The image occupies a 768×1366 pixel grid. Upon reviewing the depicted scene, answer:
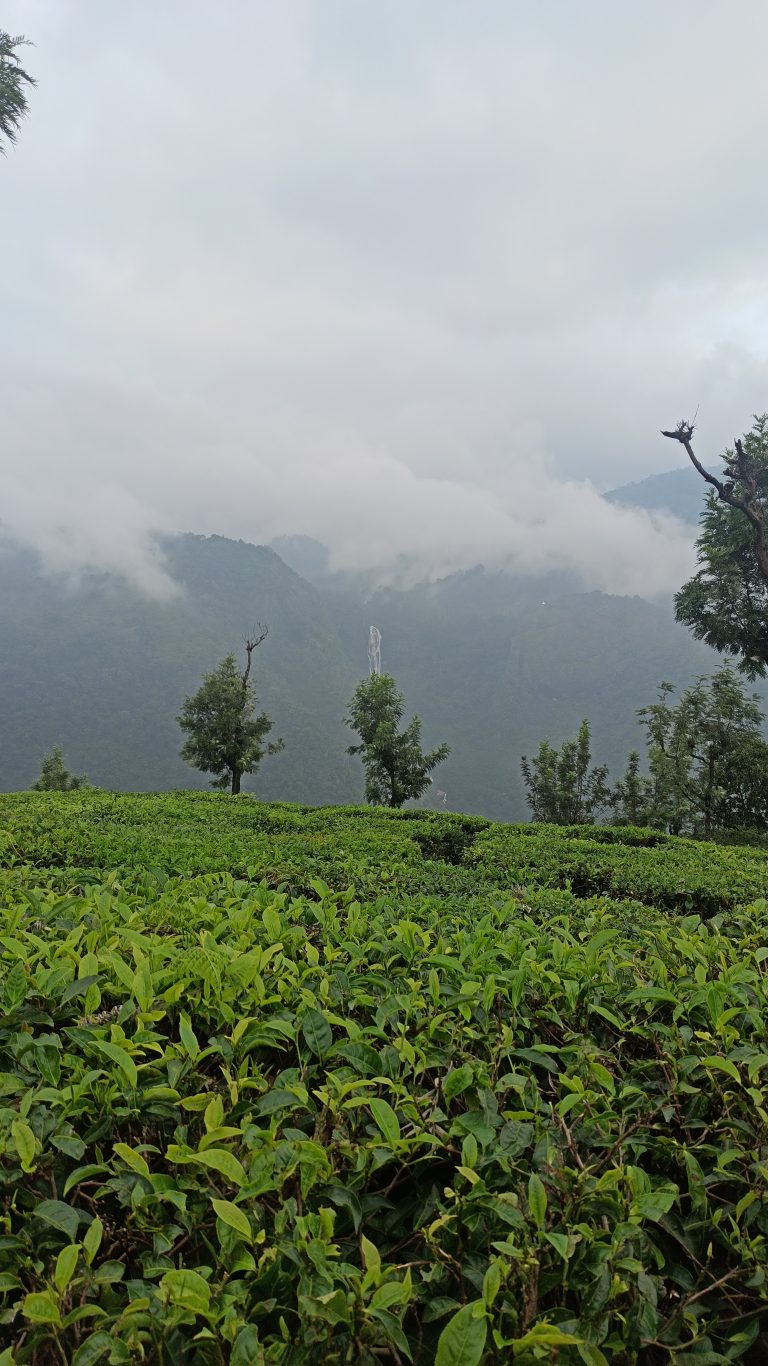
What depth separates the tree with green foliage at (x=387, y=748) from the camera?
2694cm

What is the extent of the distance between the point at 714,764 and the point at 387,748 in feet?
41.7

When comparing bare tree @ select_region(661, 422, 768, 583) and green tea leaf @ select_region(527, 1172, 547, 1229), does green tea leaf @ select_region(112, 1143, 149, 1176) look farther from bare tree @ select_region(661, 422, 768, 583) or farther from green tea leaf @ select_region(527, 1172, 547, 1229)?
bare tree @ select_region(661, 422, 768, 583)

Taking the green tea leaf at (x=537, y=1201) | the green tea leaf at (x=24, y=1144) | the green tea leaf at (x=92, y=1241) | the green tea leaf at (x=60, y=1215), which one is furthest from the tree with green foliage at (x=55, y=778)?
the green tea leaf at (x=537, y=1201)

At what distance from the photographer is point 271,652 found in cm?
16650

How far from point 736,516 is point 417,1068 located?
2371cm

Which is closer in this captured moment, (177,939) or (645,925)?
(177,939)

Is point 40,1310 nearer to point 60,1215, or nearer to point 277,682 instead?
point 60,1215

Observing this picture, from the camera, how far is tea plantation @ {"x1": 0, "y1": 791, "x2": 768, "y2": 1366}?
113 cm

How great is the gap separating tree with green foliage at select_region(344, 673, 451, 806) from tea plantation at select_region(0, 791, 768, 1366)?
79.5 feet

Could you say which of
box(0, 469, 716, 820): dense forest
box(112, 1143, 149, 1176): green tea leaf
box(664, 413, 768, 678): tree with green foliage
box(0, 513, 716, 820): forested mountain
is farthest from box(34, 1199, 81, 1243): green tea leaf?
box(0, 469, 716, 820): dense forest

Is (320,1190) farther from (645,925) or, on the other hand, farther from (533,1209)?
(645,925)

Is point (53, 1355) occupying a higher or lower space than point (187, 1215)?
lower

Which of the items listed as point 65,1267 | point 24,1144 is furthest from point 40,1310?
point 24,1144

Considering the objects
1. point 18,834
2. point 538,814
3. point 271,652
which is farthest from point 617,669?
point 18,834
